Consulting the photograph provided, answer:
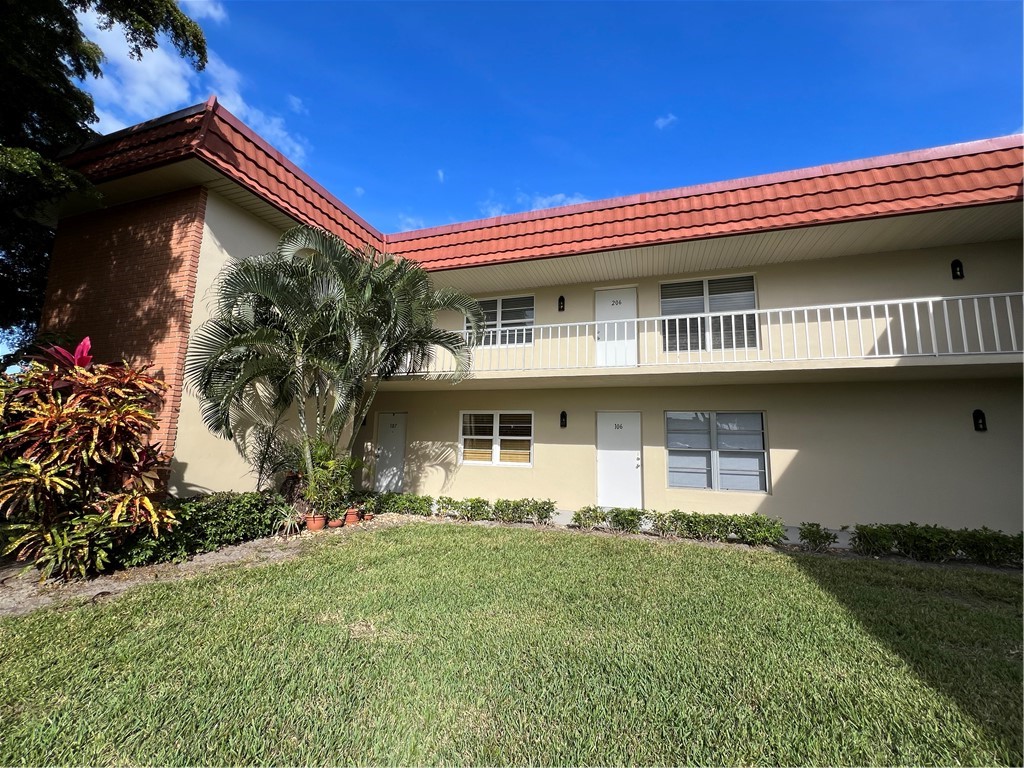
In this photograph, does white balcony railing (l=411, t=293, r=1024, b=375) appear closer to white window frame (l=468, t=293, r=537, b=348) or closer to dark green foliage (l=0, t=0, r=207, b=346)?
white window frame (l=468, t=293, r=537, b=348)

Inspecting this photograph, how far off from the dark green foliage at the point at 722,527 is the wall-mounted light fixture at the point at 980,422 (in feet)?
13.1

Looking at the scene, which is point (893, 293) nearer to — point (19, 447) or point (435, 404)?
point (435, 404)

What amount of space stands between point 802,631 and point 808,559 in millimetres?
3322

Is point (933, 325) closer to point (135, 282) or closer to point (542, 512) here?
point (542, 512)

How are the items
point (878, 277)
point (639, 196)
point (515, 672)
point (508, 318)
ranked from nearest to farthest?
point (515, 672) → point (878, 277) → point (639, 196) → point (508, 318)

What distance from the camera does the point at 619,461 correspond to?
1018 centimetres

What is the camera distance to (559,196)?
1475 centimetres

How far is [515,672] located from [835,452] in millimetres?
8465

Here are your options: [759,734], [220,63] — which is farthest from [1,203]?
[759,734]

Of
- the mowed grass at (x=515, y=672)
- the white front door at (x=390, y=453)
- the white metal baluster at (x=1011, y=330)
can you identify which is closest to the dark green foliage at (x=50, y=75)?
the mowed grass at (x=515, y=672)

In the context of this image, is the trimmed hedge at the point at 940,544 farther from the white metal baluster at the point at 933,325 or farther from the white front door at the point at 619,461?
the white front door at the point at 619,461

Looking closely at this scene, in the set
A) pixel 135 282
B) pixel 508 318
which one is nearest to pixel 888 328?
pixel 508 318

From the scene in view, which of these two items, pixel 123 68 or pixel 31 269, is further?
pixel 31 269

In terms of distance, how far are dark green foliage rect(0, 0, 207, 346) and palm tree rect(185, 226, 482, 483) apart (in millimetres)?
2771
